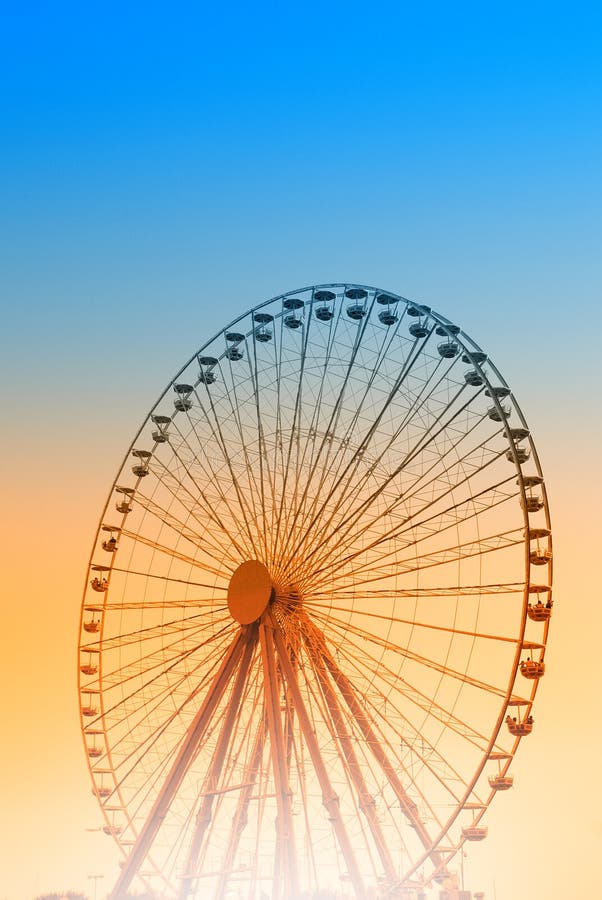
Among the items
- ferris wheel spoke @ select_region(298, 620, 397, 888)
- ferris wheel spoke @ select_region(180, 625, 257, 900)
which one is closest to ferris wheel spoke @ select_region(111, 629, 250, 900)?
ferris wheel spoke @ select_region(180, 625, 257, 900)

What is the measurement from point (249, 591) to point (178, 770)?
5.48 m

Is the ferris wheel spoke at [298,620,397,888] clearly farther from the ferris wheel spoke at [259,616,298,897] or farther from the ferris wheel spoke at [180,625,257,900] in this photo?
the ferris wheel spoke at [180,625,257,900]

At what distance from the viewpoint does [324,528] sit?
33250 millimetres

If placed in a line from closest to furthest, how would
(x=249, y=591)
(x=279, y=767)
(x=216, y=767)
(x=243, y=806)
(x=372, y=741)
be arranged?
1. (x=279, y=767)
2. (x=372, y=741)
3. (x=216, y=767)
4. (x=243, y=806)
5. (x=249, y=591)

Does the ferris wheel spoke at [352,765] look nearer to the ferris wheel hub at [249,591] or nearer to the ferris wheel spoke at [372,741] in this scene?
the ferris wheel spoke at [372,741]

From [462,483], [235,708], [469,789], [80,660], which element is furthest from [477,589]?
[80,660]

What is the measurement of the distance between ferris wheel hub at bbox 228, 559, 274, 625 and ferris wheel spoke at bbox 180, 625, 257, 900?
0.58m

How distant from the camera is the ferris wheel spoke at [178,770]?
33344 mm

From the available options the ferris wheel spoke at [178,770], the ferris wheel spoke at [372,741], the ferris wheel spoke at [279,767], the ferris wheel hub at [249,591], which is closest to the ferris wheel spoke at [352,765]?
the ferris wheel spoke at [372,741]

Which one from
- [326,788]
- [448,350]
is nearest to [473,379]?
[448,350]

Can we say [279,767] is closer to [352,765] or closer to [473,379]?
[352,765]

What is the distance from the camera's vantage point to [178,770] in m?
33.6

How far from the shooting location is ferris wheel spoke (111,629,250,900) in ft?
109

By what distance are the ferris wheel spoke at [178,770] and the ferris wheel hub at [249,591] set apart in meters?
0.64
